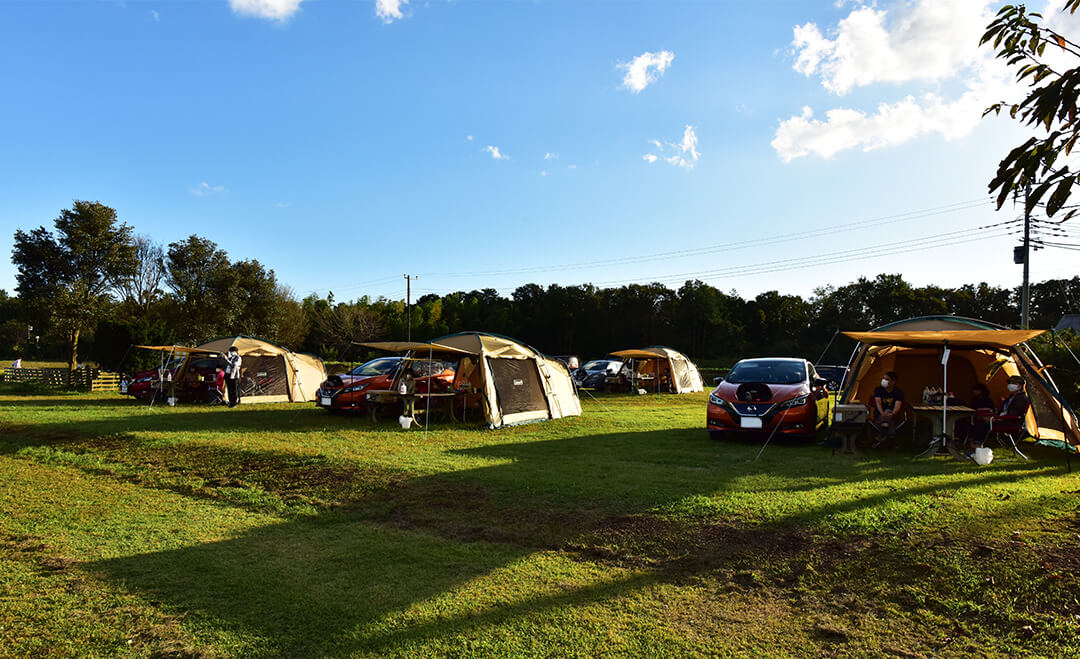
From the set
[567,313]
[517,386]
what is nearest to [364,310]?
[567,313]

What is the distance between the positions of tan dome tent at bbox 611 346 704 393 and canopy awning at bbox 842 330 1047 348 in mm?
17243

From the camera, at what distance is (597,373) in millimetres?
29203

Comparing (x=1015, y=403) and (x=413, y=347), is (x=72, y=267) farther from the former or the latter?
(x=1015, y=403)

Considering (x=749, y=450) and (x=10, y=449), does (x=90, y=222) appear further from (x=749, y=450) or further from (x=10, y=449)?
(x=749, y=450)

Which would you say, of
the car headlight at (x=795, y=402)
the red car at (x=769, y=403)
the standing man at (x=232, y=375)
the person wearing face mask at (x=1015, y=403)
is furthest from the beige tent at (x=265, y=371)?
the person wearing face mask at (x=1015, y=403)

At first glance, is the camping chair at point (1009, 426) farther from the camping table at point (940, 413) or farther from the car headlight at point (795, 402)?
the car headlight at point (795, 402)

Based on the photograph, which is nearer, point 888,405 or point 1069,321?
point 888,405

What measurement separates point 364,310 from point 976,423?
5666 centimetres

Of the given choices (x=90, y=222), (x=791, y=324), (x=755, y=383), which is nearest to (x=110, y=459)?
(x=755, y=383)

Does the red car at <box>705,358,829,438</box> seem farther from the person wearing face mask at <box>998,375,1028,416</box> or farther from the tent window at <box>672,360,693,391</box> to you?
the tent window at <box>672,360,693,391</box>

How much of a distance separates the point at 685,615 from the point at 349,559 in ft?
8.31

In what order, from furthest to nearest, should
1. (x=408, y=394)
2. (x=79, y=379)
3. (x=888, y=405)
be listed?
(x=79, y=379) → (x=408, y=394) → (x=888, y=405)

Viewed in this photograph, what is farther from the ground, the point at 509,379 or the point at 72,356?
the point at 72,356

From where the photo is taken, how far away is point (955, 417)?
9281mm
